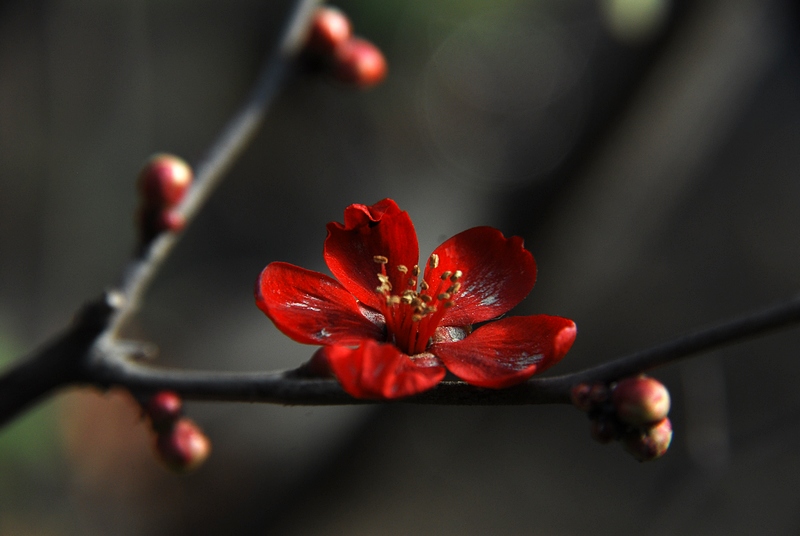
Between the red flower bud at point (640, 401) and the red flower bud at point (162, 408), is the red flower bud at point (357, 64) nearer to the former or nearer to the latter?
the red flower bud at point (162, 408)

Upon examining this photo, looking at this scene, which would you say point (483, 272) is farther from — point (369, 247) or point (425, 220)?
point (425, 220)

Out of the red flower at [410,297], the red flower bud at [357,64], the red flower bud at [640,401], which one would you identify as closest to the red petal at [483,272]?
the red flower at [410,297]

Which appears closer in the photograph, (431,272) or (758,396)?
(431,272)

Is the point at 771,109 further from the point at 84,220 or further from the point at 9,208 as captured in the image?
the point at 9,208

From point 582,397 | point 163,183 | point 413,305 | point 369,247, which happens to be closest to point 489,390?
point 582,397

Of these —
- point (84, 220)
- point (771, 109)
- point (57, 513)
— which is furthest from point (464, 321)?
point (771, 109)

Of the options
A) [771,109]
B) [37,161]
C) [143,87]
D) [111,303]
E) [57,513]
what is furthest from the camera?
[771,109]

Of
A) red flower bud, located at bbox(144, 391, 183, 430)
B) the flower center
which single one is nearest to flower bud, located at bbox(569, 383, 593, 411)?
the flower center
